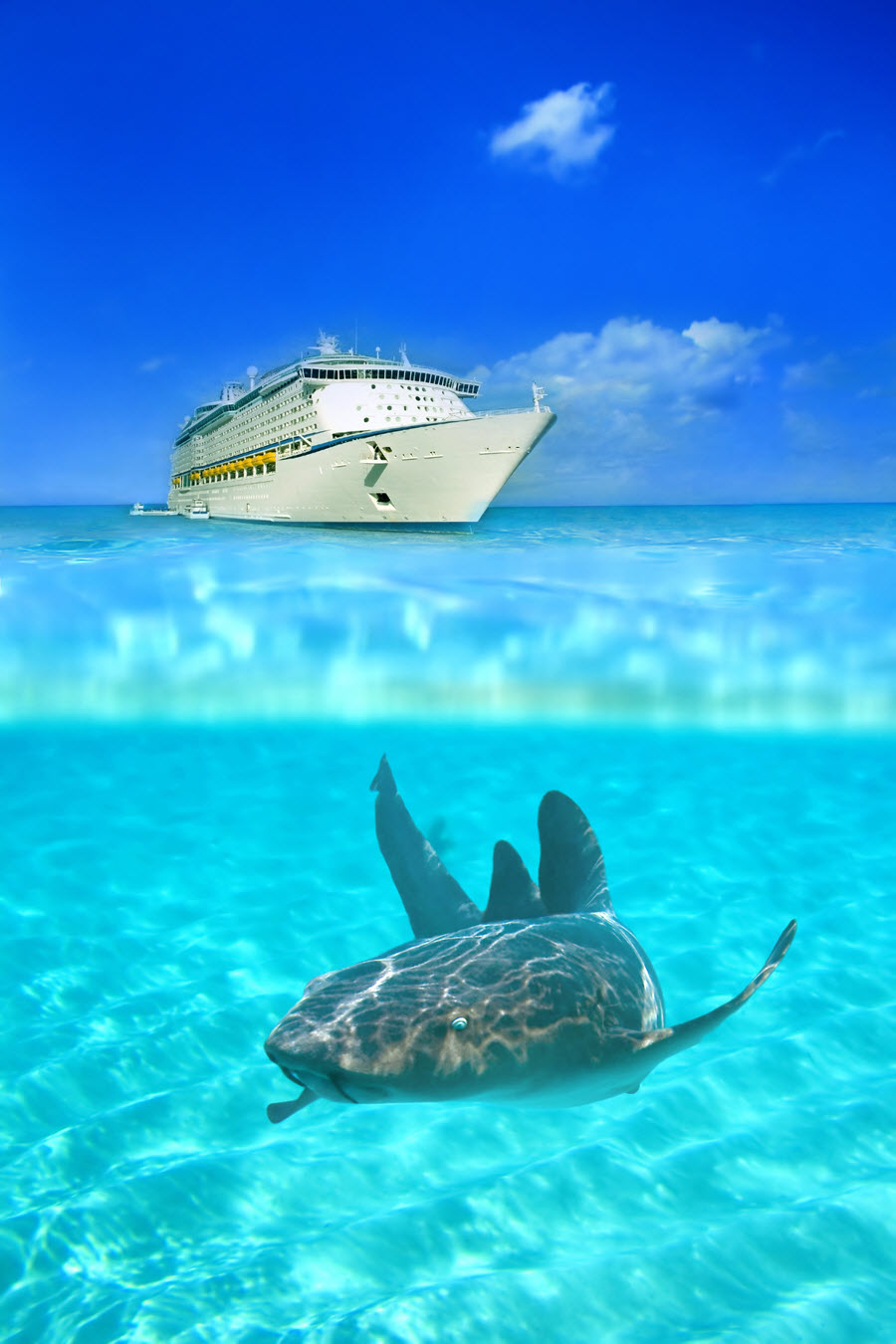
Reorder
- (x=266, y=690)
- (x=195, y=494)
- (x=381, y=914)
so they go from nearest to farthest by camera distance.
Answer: (x=381, y=914) → (x=266, y=690) → (x=195, y=494)

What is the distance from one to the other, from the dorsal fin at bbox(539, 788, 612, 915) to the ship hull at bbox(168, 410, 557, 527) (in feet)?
107

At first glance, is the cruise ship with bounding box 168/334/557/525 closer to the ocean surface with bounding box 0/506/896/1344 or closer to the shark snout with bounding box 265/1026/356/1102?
the ocean surface with bounding box 0/506/896/1344

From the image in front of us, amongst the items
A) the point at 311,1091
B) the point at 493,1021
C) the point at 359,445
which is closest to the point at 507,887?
the point at 493,1021

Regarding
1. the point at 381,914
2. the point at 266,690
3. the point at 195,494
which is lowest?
the point at 381,914

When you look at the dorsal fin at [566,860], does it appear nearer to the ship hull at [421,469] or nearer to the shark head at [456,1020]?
the shark head at [456,1020]

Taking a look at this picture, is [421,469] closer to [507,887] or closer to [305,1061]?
[507,887]

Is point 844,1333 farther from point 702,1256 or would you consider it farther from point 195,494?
point 195,494

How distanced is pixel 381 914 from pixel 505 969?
187 inches

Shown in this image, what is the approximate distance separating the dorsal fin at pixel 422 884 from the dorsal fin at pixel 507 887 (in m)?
0.19

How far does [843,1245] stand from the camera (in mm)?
3430

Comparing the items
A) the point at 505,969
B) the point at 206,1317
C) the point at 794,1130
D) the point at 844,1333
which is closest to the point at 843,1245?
the point at 844,1333

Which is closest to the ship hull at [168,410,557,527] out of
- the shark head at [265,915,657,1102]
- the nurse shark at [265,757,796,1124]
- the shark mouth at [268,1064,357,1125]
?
the nurse shark at [265,757,796,1124]

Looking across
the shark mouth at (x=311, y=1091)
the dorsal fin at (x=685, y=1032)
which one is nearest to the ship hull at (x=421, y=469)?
the dorsal fin at (x=685, y=1032)

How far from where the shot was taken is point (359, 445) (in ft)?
122
